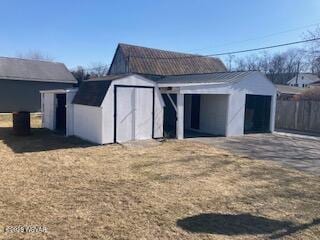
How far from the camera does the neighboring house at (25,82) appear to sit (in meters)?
26.3

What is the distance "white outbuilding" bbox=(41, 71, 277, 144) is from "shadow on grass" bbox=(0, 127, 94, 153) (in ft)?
1.92

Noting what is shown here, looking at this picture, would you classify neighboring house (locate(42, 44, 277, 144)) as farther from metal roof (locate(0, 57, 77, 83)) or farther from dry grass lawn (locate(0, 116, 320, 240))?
metal roof (locate(0, 57, 77, 83))

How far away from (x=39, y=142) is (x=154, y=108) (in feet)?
14.9

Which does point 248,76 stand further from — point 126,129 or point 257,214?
point 257,214

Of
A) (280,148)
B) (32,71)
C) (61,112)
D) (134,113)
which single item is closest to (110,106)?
(134,113)

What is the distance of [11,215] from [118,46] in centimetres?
2373

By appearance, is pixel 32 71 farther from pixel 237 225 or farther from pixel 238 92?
pixel 237 225

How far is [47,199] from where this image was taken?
553 centimetres

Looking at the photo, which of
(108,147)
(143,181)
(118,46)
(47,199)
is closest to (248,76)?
(108,147)

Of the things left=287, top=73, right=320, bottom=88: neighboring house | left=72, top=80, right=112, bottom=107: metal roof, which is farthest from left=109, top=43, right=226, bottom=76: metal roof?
left=287, top=73, right=320, bottom=88: neighboring house

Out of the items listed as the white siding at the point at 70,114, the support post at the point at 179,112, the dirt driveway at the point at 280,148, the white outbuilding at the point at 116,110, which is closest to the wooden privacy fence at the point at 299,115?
the dirt driveway at the point at 280,148

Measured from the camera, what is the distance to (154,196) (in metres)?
5.84

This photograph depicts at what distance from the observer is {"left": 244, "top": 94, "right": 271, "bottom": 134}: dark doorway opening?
16.8 m

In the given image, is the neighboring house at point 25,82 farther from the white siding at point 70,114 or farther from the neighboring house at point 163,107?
the white siding at point 70,114
